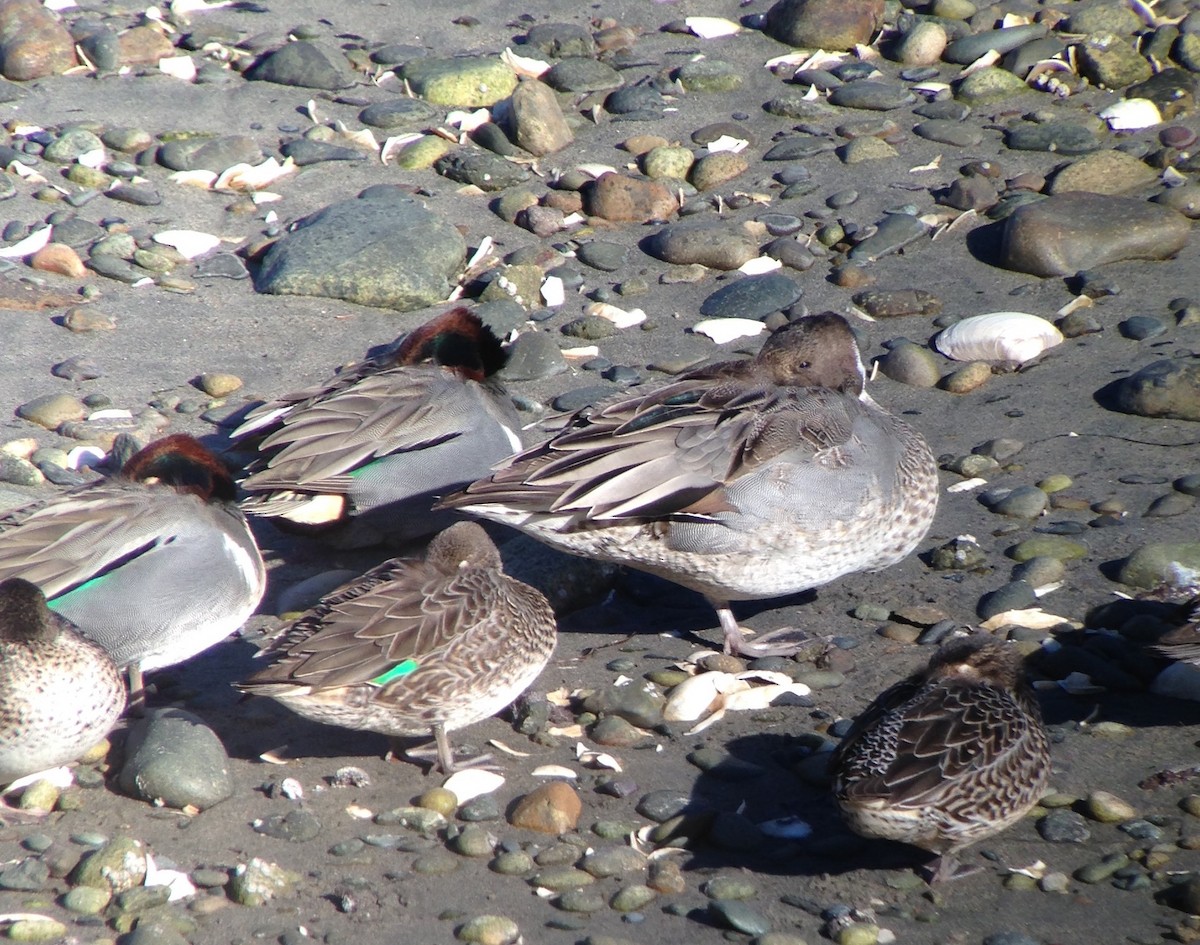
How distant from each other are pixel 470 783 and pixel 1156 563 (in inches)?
106

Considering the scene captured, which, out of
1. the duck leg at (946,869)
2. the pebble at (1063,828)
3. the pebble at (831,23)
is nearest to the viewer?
the duck leg at (946,869)

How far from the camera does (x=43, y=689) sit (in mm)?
4027

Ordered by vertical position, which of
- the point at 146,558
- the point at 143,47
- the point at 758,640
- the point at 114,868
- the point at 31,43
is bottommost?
the point at 758,640

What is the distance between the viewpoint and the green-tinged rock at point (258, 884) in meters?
3.74

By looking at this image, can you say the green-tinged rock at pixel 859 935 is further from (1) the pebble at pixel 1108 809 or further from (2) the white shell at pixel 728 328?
(2) the white shell at pixel 728 328

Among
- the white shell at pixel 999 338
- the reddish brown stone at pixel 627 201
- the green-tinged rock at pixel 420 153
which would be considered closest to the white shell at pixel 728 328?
the white shell at pixel 999 338

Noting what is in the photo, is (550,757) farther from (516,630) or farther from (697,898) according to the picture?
(697,898)

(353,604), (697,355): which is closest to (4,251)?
(697,355)

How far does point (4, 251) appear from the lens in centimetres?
753

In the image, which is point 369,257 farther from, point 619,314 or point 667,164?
point 667,164

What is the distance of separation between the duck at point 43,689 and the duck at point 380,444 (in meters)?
1.47

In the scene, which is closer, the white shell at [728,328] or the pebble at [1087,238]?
the white shell at [728,328]

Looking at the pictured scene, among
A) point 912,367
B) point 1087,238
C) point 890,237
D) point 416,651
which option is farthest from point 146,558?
point 1087,238

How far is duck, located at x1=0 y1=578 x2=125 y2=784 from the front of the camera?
13.2ft
